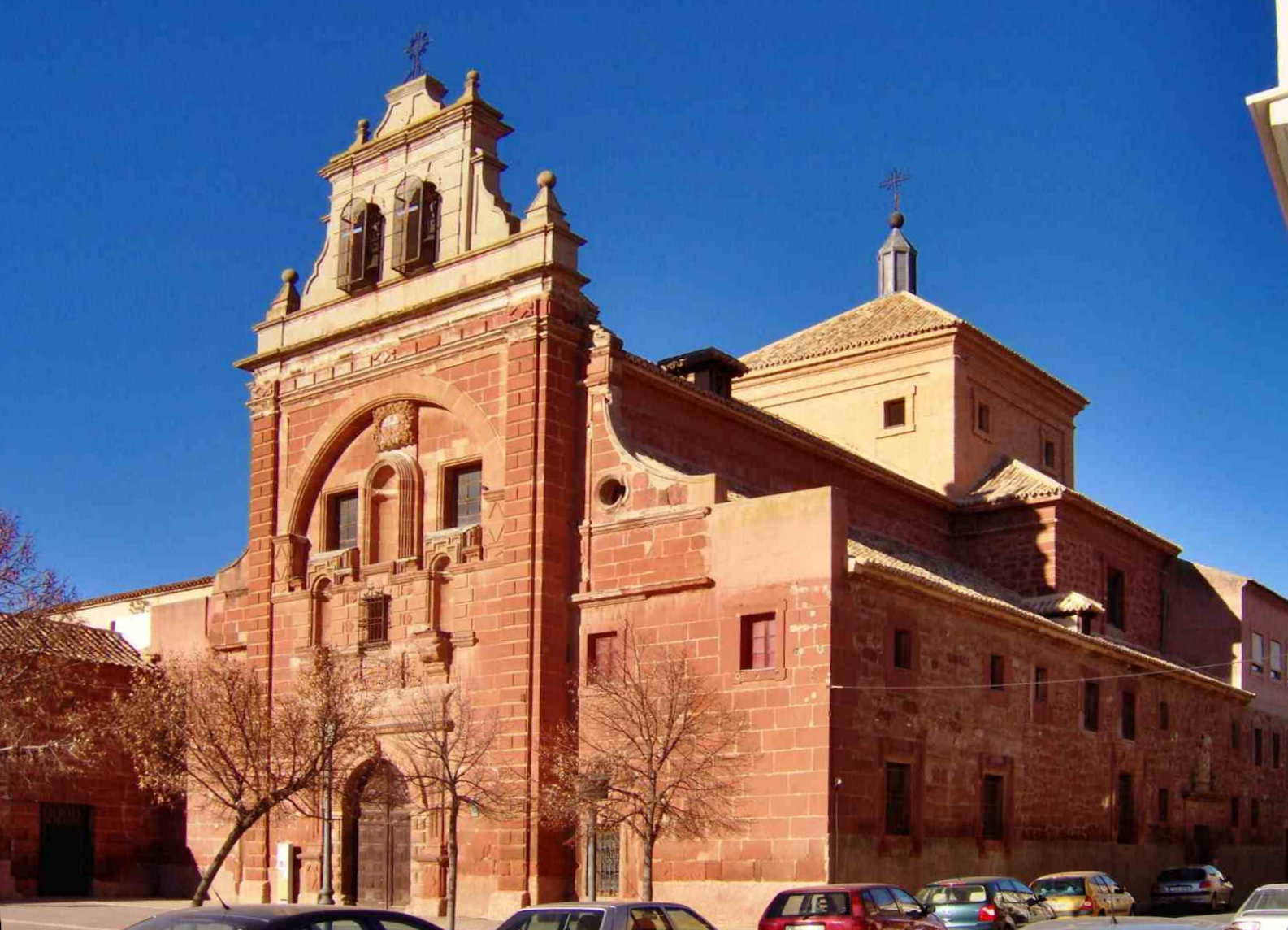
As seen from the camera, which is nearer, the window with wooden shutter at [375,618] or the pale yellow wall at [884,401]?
the window with wooden shutter at [375,618]

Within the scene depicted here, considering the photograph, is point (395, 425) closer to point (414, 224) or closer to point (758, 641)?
point (414, 224)

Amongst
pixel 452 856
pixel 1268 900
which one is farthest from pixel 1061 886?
pixel 452 856

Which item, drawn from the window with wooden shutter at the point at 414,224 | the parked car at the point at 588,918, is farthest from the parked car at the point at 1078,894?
the window with wooden shutter at the point at 414,224

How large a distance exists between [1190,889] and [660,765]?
15352 mm

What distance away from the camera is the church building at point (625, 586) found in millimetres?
28812

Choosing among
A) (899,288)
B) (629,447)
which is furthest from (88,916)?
(899,288)

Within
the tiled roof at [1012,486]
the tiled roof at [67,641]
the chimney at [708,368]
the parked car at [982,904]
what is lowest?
the parked car at [982,904]

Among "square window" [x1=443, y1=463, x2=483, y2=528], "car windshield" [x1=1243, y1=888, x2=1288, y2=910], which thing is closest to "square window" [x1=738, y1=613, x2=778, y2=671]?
"square window" [x1=443, y1=463, x2=483, y2=528]

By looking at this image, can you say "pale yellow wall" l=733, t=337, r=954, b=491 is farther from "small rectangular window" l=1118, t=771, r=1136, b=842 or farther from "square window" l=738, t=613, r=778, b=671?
"square window" l=738, t=613, r=778, b=671

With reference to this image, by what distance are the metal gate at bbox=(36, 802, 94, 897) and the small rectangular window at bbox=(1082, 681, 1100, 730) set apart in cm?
2333

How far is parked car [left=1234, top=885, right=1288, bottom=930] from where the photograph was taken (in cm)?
1920

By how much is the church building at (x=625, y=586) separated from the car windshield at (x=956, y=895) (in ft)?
7.34

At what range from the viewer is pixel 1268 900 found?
2200 centimetres

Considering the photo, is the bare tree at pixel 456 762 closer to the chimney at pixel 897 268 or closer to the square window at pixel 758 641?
the square window at pixel 758 641
